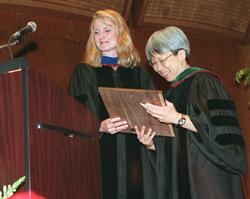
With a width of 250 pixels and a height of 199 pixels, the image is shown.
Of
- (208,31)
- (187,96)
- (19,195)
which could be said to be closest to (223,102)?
(187,96)

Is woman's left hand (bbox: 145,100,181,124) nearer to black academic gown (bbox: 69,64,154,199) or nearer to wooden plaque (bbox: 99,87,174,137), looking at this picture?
wooden plaque (bbox: 99,87,174,137)

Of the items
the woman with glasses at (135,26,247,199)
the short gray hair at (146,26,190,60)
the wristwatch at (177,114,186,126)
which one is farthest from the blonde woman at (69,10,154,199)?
the wristwatch at (177,114,186,126)

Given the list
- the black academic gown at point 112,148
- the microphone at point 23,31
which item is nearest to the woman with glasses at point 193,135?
the black academic gown at point 112,148

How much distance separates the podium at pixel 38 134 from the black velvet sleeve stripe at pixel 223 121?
908mm

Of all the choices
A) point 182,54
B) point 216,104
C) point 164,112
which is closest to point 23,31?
point 164,112

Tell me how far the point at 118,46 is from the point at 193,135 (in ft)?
3.09

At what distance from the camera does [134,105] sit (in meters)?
2.88

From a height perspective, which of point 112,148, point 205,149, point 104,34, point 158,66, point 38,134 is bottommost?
point 112,148

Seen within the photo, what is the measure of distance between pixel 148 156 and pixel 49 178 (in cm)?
137

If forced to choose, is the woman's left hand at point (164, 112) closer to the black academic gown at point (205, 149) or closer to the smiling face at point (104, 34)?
the black academic gown at point (205, 149)

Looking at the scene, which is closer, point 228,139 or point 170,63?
point 228,139

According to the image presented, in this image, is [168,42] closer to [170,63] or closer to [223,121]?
[170,63]

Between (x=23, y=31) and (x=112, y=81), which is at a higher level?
(x=23, y=31)

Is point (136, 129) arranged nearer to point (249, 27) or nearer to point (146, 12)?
point (146, 12)
